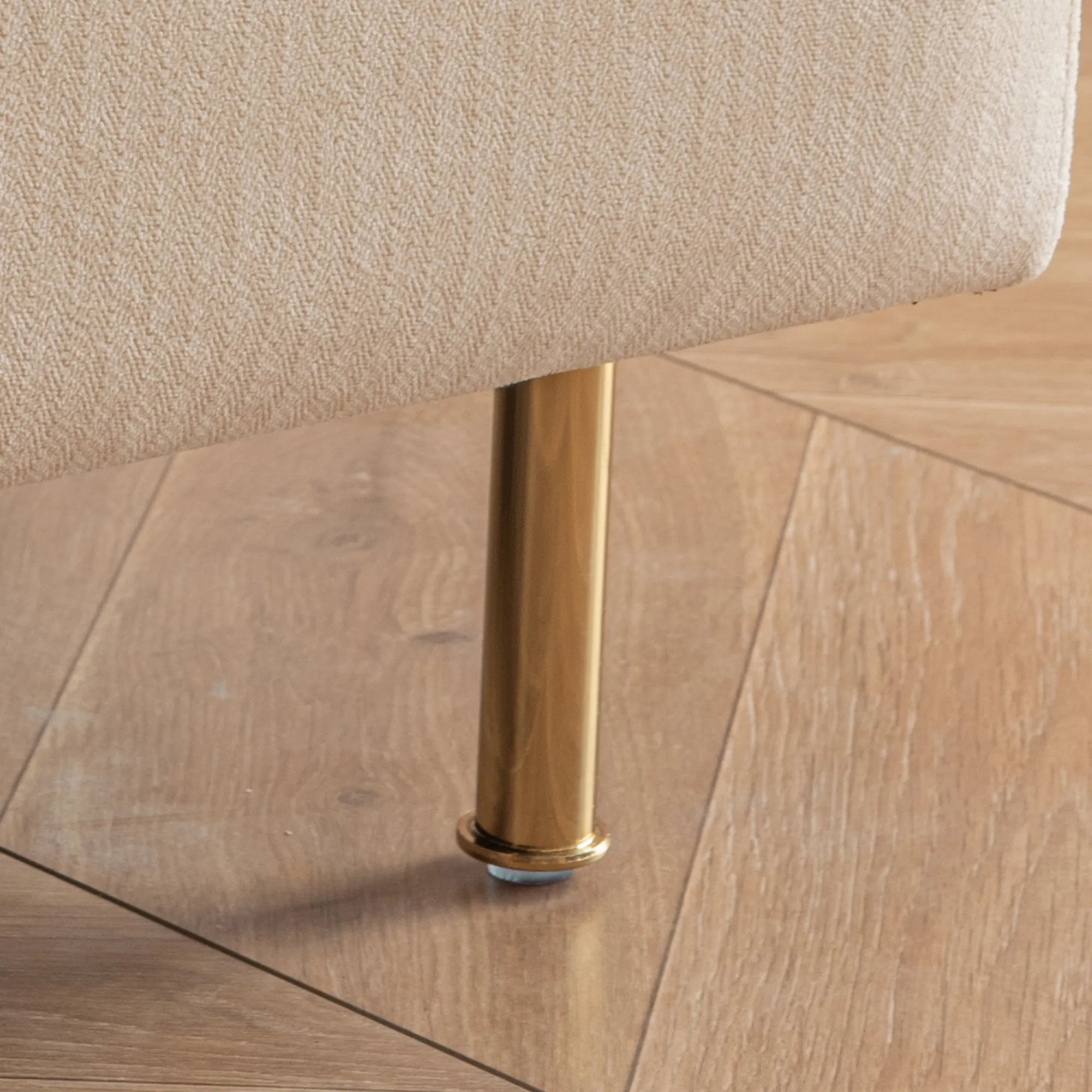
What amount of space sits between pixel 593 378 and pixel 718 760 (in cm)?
16

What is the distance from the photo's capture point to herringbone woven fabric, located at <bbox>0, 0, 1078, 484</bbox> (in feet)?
1.03

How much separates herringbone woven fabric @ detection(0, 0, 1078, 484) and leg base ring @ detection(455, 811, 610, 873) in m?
0.17

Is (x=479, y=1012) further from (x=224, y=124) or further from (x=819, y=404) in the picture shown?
(x=819, y=404)

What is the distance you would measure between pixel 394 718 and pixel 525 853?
9 centimetres

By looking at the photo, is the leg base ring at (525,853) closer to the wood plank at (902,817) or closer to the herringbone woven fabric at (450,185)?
the wood plank at (902,817)

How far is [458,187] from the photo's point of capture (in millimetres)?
344

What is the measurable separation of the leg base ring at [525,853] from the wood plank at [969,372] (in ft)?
0.96

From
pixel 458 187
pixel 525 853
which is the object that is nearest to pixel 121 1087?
pixel 525 853

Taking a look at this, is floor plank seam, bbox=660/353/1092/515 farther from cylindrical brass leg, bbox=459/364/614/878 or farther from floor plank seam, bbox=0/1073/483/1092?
floor plank seam, bbox=0/1073/483/1092

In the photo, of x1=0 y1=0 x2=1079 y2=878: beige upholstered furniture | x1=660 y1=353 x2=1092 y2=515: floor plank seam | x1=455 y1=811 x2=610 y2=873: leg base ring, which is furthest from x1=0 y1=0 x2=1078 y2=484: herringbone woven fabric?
x1=660 y1=353 x2=1092 y2=515: floor plank seam

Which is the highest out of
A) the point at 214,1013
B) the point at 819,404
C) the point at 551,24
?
the point at 819,404

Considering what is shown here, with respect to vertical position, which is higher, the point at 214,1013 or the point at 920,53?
the point at 920,53

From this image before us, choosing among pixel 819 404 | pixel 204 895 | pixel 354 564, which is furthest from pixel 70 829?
pixel 819 404

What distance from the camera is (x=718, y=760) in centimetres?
56
